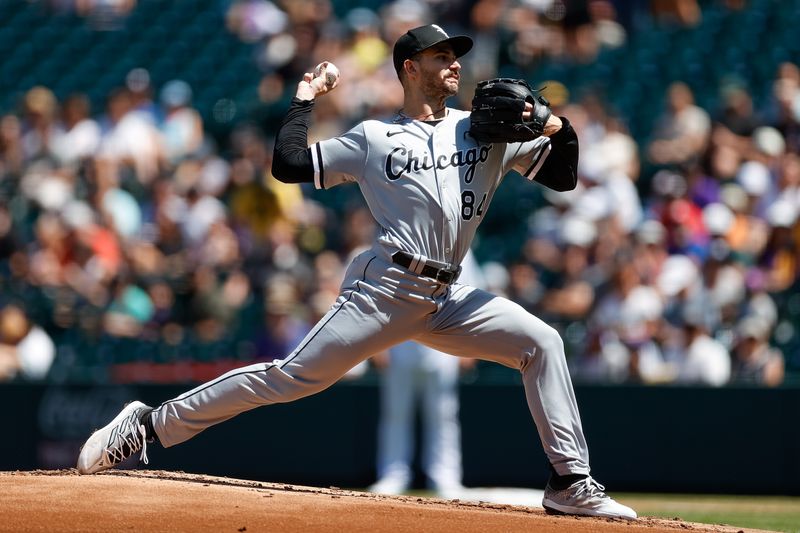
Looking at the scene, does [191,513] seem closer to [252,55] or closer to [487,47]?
[487,47]

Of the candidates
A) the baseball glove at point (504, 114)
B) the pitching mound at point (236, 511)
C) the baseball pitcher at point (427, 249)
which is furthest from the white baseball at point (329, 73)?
the pitching mound at point (236, 511)

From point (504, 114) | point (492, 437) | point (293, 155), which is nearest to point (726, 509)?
point (492, 437)

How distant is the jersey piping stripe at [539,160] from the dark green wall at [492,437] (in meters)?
4.65

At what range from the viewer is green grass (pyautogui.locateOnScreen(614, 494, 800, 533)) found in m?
7.70

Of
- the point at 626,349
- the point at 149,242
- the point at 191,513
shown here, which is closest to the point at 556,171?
the point at 191,513

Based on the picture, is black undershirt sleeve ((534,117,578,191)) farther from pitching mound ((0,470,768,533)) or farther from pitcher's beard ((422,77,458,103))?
pitching mound ((0,470,768,533))

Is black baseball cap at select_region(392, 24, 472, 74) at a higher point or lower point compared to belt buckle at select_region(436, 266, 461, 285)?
higher

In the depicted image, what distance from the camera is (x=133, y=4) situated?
1408cm

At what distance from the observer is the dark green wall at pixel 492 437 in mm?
10047

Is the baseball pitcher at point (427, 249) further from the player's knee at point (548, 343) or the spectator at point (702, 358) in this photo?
the spectator at point (702, 358)

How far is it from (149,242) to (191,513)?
6.09 metres

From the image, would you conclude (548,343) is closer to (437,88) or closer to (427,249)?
(427,249)

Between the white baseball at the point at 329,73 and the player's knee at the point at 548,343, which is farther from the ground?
the white baseball at the point at 329,73

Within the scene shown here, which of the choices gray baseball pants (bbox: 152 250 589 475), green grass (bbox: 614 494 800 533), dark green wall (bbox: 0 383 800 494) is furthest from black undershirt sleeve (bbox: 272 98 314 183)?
dark green wall (bbox: 0 383 800 494)
